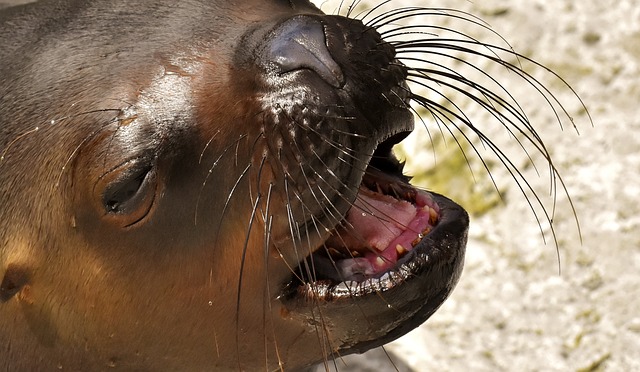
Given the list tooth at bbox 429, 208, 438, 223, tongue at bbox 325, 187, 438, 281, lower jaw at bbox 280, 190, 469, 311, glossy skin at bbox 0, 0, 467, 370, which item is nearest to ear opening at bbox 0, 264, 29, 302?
glossy skin at bbox 0, 0, 467, 370

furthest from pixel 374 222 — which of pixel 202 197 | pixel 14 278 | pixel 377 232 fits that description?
pixel 14 278

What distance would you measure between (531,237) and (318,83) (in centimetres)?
234

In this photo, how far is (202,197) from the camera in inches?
115

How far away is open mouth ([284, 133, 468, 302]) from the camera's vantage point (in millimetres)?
3057

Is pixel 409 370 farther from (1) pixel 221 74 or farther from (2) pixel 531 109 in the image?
(1) pixel 221 74

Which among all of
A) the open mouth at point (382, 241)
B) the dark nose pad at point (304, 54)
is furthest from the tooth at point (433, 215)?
the dark nose pad at point (304, 54)

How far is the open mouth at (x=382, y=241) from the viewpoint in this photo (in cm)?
306

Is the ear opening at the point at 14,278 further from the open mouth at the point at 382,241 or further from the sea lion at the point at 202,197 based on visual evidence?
the open mouth at the point at 382,241

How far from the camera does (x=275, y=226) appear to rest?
2.93 metres

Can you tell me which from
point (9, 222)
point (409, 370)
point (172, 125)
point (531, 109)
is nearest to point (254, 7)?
point (172, 125)

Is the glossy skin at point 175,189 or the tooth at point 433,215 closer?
the glossy skin at point 175,189

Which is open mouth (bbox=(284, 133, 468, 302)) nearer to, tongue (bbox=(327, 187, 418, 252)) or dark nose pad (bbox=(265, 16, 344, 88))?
tongue (bbox=(327, 187, 418, 252))

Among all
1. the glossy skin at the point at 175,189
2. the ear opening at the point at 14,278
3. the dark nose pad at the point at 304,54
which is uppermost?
the dark nose pad at the point at 304,54

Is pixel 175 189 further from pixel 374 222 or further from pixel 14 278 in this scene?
pixel 374 222
